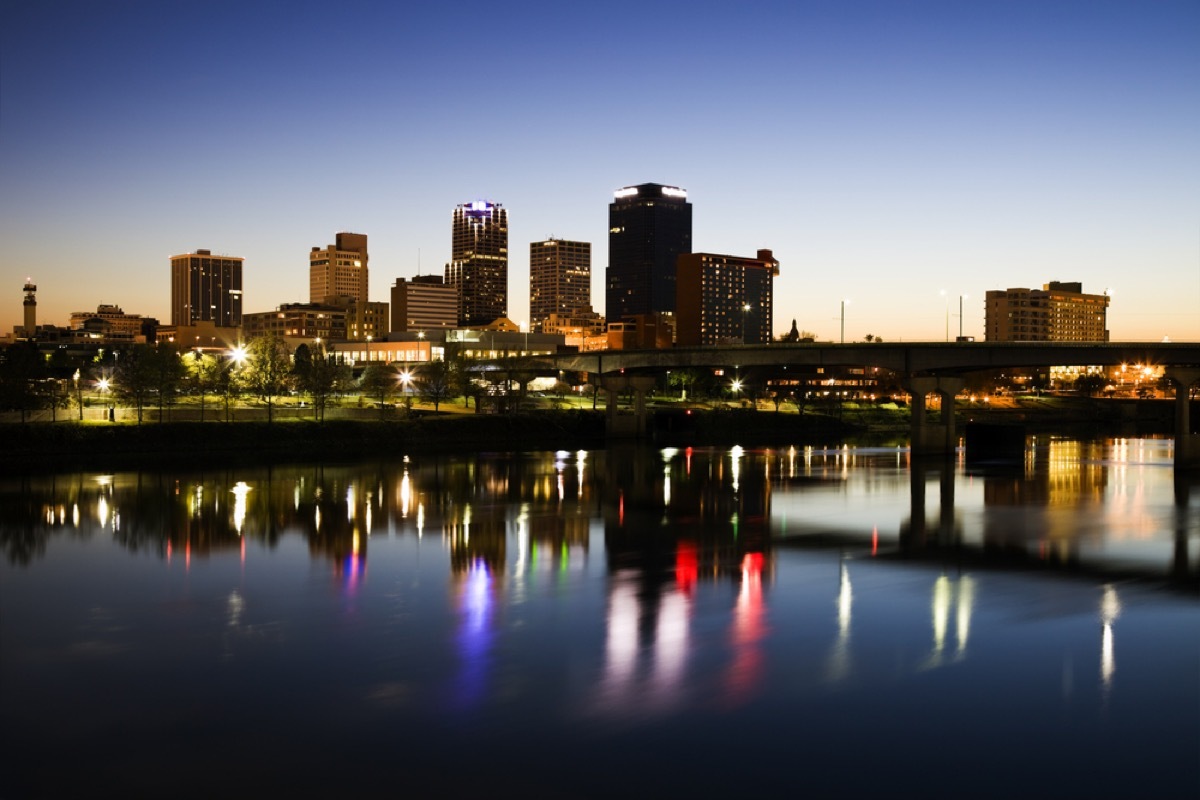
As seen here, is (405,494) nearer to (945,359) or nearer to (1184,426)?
(945,359)

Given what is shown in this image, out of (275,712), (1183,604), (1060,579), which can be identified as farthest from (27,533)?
(1183,604)

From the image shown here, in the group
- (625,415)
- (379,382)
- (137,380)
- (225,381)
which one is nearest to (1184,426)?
(625,415)

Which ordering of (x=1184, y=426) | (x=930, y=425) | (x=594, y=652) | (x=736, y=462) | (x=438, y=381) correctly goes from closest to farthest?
A: (x=594, y=652) → (x=1184, y=426) → (x=736, y=462) → (x=930, y=425) → (x=438, y=381)

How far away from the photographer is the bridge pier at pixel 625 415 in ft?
376

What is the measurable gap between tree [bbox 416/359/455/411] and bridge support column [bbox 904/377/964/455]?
51.4 meters

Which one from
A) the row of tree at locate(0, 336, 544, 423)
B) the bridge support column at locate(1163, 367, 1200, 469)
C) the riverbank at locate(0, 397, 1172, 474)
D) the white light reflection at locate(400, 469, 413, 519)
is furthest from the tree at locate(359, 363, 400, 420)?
the bridge support column at locate(1163, 367, 1200, 469)

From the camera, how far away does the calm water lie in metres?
16.9

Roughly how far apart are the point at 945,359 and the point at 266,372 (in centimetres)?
6922

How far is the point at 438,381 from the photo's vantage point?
12106 cm

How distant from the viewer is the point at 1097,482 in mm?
67688

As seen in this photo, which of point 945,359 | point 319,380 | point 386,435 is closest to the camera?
point 386,435

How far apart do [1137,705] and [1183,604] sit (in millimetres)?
10971

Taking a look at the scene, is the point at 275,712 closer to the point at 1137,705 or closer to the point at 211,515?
the point at 1137,705

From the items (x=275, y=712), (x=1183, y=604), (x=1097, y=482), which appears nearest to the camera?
(x=275, y=712)
